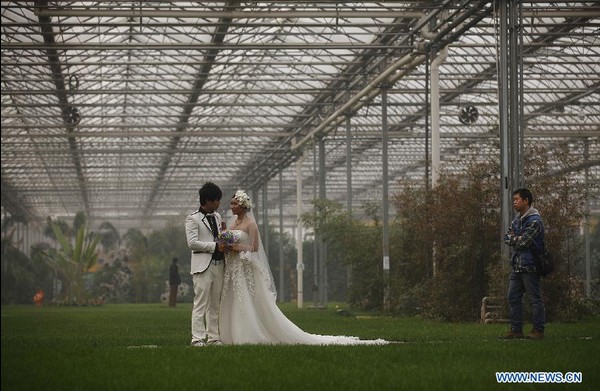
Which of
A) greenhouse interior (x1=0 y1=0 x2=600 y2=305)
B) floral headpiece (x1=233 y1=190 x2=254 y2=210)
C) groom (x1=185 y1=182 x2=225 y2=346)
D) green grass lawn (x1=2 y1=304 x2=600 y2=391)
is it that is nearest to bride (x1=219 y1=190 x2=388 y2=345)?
groom (x1=185 y1=182 x2=225 y2=346)

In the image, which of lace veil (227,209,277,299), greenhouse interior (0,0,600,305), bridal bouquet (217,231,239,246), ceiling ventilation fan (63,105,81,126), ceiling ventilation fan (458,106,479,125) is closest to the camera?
bridal bouquet (217,231,239,246)

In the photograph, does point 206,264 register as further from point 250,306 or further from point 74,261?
point 74,261

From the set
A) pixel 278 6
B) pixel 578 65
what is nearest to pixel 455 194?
pixel 278 6

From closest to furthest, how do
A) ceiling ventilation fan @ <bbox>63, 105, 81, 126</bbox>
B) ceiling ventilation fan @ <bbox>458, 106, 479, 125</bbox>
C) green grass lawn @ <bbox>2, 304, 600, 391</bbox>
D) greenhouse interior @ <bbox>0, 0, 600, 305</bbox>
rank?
1. green grass lawn @ <bbox>2, 304, 600, 391</bbox>
2. greenhouse interior @ <bbox>0, 0, 600, 305</bbox>
3. ceiling ventilation fan @ <bbox>458, 106, 479, 125</bbox>
4. ceiling ventilation fan @ <bbox>63, 105, 81, 126</bbox>

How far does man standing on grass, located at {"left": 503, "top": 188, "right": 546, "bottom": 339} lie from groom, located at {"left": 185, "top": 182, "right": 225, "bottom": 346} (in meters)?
3.59

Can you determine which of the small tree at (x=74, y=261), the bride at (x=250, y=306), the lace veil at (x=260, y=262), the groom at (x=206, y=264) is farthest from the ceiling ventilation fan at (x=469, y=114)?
the groom at (x=206, y=264)

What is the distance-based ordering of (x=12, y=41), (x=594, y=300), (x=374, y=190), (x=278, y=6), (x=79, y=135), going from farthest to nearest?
(x=374, y=190)
(x=79, y=135)
(x=12, y=41)
(x=278, y=6)
(x=594, y=300)

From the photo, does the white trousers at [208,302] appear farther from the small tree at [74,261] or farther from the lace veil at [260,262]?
the small tree at [74,261]

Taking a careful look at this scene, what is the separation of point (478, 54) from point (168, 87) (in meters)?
10.9

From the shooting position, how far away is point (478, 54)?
30.6m

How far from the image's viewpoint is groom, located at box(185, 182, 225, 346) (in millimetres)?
12289

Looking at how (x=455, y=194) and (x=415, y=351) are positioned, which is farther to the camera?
(x=455, y=194)

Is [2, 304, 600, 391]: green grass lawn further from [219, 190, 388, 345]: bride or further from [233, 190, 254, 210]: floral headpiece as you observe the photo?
[233, 190, 254, 210]: floral headpiece

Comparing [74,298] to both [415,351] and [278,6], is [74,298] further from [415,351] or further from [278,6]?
[415,351]
